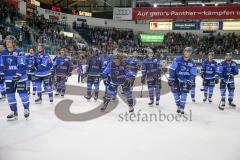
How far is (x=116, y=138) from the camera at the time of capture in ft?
19.0

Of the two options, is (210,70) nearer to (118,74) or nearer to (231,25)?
(118,74)

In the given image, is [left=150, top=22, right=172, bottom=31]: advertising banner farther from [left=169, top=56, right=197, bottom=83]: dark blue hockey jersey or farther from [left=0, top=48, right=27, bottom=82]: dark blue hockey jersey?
[left=0, top=48, right=27, bottom=82]: dark blue hockey jersey

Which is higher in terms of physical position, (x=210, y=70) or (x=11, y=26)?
(x=11, y=26)

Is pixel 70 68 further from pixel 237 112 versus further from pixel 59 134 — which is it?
pixel 237 112

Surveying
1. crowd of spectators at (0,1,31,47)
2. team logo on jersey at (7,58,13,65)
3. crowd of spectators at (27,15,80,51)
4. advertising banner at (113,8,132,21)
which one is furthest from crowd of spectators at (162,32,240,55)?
team logo on jersey at (7,58,13,65)

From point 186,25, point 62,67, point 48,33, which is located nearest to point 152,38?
point 186,25

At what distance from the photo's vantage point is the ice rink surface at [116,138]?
4.88 m

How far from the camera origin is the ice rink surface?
488cm

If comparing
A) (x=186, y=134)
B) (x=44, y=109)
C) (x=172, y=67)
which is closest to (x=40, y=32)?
(x=44, y=109)

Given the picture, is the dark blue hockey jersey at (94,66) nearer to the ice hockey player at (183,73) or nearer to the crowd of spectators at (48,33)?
A: the ice hockey player at (183,73)

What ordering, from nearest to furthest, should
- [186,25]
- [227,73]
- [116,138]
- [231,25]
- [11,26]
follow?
[116,138] → [227,73] → [11,26] → [231,25] → [186,25]

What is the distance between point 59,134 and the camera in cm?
598

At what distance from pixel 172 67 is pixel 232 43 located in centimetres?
2411

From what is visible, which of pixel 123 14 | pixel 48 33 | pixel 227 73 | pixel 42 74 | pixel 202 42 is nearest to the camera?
pixel 227 73
